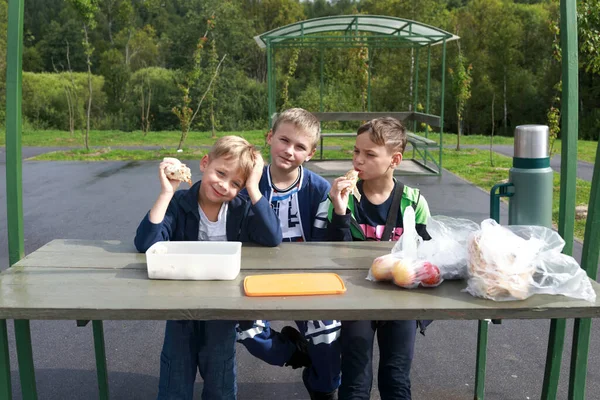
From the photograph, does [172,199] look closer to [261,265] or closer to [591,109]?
[261,265]

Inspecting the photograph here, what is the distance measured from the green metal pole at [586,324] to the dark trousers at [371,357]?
522 millimetres

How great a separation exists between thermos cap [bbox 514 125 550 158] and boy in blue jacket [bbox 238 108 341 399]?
75cm

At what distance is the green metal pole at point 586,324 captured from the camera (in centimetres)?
187

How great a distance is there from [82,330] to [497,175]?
7833 mm

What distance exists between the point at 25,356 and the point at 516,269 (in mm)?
1404

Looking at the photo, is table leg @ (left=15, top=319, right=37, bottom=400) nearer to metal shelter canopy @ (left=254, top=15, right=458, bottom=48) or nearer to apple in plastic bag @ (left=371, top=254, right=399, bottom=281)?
apple in plastic bag @ (left=371, top=254, right=399, bottom=281)

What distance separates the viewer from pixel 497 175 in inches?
394

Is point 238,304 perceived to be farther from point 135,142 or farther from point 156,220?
point 135,142

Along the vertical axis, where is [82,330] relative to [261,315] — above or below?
below

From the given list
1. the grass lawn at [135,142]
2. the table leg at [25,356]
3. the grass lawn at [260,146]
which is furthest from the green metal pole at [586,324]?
the grass lawn at [135,142]

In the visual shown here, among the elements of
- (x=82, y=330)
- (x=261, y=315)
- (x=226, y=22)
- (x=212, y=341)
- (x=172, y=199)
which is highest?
(x=226, y=22)

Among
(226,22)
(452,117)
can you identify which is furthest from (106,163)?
(452,117)

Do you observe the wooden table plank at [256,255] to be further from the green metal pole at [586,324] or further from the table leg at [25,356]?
Answer: the green metal pole at [586,324]

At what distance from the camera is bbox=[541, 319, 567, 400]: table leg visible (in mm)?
1935
